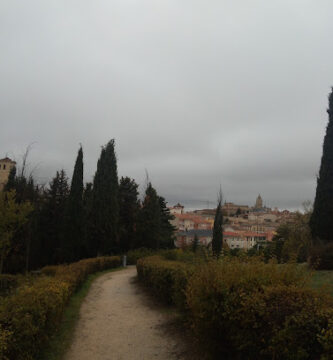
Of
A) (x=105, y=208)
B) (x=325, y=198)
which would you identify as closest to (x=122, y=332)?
(x=325, y=198)

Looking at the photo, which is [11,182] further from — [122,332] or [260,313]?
[260,313]

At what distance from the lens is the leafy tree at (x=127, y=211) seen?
35406 millimetres

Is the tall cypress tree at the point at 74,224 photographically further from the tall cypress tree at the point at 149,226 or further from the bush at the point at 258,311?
the bush at the point at 258,311

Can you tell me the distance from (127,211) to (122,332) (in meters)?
29.7

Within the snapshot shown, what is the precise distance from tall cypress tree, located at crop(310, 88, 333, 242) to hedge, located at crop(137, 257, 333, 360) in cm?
1325

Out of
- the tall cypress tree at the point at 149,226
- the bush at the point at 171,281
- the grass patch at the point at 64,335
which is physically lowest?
the grass patch at the point at 64,335

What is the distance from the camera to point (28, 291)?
19.5 ft

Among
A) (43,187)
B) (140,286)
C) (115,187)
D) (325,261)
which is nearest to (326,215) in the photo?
(325,261)

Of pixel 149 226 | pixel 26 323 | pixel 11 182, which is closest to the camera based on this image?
pixel 26 323

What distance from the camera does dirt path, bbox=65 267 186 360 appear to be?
610 cm

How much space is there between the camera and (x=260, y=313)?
387 cm

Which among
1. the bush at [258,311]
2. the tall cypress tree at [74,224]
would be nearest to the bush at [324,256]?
the bush at [258,311]

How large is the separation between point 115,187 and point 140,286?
17799 mm

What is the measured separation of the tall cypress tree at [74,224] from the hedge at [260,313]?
82.7 feet
